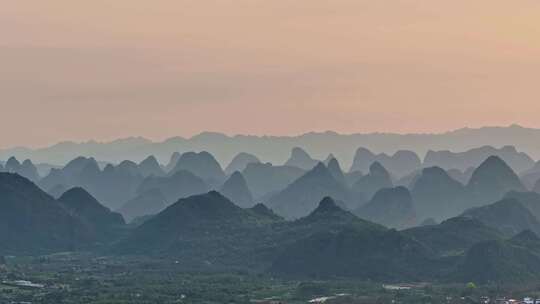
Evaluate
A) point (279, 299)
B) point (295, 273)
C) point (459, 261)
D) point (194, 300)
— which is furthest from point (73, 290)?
point (459, 261)

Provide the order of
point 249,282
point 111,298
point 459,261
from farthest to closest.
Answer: point 459,261 → point 249,282 → point 111,298

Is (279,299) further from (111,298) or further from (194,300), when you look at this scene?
(111,298)

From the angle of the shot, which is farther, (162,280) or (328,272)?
(328,272)

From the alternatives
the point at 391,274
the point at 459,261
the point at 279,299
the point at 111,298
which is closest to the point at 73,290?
the point at 111,298

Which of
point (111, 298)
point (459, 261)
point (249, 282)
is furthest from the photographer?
point (459, 261)

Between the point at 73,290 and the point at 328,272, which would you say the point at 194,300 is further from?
the point at 328,272

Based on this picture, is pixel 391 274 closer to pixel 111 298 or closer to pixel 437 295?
pixel 437 295

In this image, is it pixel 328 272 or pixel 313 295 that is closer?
pixel 313 295
